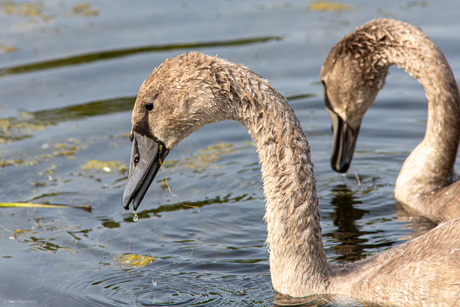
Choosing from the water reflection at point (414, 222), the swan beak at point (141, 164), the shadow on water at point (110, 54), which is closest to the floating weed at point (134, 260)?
the swan beak at point (141, 164)

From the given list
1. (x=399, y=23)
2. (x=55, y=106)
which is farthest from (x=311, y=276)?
(x=55, y=106)

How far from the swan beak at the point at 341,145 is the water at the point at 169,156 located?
0.24 meters

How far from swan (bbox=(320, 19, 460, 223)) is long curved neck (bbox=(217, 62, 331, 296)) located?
8.34 feet

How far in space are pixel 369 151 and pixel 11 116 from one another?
5589 millimetres

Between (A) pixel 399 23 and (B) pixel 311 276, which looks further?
(A) pixel 399 23

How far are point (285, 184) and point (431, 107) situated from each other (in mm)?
3183

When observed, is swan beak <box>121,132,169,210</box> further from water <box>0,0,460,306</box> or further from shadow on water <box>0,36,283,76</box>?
shadow on water <box>0,36,283,76</box>

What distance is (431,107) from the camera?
7.39m

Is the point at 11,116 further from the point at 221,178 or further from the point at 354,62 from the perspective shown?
the point at 354,62

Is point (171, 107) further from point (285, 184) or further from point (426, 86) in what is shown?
point (426, 86)

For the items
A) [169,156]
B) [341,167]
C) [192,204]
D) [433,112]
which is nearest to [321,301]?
[192,204]

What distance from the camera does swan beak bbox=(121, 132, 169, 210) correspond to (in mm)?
5188

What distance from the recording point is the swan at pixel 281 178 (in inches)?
184

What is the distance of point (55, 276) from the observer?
6.01 meters
